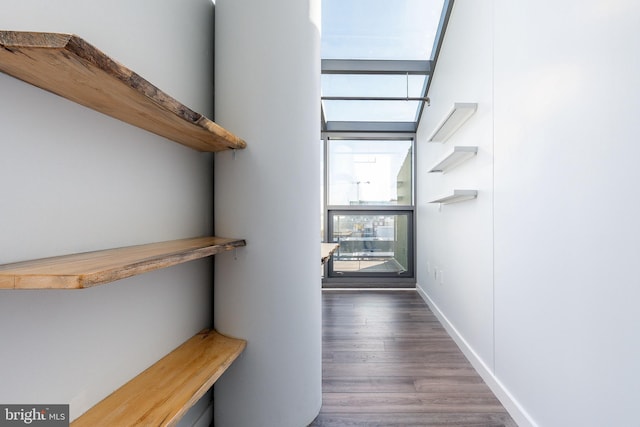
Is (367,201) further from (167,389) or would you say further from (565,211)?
(167,389)

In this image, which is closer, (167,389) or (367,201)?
(167,389)

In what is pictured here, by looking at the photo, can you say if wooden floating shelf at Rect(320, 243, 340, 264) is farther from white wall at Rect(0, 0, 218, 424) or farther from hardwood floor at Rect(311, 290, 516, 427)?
white wall at Rect(0, 0, 218, 424)

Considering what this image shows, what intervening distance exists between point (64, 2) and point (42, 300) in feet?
2.50

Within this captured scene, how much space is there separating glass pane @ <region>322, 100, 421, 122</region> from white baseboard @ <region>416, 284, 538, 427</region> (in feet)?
8.42

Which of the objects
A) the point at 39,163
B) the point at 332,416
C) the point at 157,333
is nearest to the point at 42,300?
the point at 39,163

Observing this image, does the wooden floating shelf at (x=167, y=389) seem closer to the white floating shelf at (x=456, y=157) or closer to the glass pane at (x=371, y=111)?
the white floating shelf at (x=456, y=157)

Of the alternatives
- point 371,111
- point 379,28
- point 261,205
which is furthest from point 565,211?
point 371,111

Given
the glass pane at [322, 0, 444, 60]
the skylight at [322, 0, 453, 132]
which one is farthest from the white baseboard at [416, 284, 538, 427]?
the glass pane at [322, 0, 444, 60]

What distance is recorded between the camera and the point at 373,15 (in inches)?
109

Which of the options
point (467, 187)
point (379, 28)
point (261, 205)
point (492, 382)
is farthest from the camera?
point (379, 28)

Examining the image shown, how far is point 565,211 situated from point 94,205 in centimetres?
168

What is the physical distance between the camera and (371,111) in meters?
3.94

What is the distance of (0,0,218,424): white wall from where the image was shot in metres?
0.69

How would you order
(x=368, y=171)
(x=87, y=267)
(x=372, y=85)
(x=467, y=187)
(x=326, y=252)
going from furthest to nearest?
(x=368, y=171) < (x=372, y=85) < (x=326, y=252) < (x=467, y=187) < (x=87, y=267)
